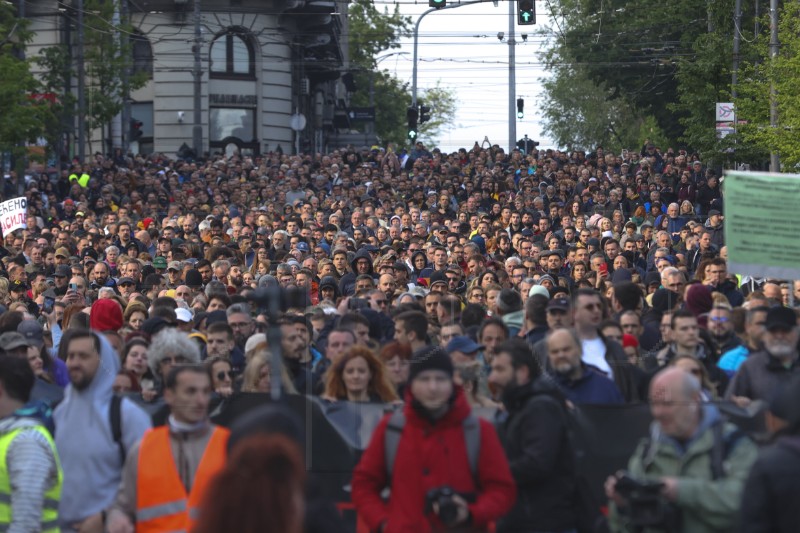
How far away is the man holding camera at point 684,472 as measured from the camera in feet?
21.8

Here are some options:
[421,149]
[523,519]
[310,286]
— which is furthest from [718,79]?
[523,519]

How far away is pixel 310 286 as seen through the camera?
691 inches

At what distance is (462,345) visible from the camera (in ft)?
34.1

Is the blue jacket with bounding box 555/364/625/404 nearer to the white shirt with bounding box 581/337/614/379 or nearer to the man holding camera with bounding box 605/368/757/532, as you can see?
the white shirt with bounding box 581/337/614/379

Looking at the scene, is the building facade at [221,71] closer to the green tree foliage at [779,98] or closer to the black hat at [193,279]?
the green tree foliage at [779,98]

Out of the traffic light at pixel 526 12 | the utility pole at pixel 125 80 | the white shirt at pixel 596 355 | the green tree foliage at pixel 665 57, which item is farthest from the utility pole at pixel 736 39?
the white shirt at pixel 596 355

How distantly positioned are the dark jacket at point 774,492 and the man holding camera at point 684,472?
62 centimetres

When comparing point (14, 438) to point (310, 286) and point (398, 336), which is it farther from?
point (310, 286)

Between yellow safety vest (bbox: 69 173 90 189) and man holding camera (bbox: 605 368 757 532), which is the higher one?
yellow safety vest (bbox: 69 173 90 189)

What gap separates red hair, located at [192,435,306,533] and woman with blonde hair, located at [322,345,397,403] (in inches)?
154

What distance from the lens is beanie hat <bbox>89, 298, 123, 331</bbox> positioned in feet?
46.9

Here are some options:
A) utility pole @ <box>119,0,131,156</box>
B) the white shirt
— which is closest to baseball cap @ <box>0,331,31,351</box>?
→ the white shirt

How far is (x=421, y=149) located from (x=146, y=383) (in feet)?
112

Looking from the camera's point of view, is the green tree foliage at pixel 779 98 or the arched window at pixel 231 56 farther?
the arched window at pixel 231 56
